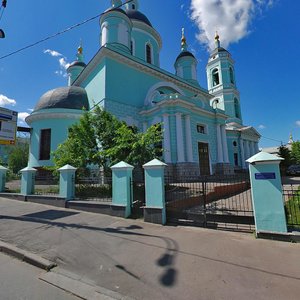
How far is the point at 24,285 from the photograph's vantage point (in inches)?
124

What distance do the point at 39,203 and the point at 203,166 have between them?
1355 centimetres

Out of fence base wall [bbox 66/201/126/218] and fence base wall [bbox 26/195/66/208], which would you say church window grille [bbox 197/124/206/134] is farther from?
fence base wall [bbox 26/195/66/208]

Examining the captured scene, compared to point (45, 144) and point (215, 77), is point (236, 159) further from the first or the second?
point (45, 144)

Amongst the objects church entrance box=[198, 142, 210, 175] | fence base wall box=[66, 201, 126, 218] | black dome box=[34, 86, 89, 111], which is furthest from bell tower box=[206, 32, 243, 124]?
fence base wall box=[66, 201, 126, 218]

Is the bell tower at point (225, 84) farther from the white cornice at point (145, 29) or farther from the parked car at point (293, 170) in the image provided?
the white cornice at point (145, 29)

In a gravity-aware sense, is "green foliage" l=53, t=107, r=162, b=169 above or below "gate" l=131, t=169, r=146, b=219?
above

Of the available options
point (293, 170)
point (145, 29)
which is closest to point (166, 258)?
point (145, 29)

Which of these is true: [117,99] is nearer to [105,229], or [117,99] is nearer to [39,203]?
[39,203]

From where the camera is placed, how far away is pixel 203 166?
18.6 metres

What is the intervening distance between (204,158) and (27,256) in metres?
16.6

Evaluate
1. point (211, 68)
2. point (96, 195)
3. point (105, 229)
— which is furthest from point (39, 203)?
point (211, 68)

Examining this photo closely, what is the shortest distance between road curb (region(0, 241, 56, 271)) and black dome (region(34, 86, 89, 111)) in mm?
15175

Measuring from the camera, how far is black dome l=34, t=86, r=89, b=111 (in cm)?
1814

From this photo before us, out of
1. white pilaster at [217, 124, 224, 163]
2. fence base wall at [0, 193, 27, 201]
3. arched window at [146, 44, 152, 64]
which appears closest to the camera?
fence base wall at [0, 193, 27, 201]
